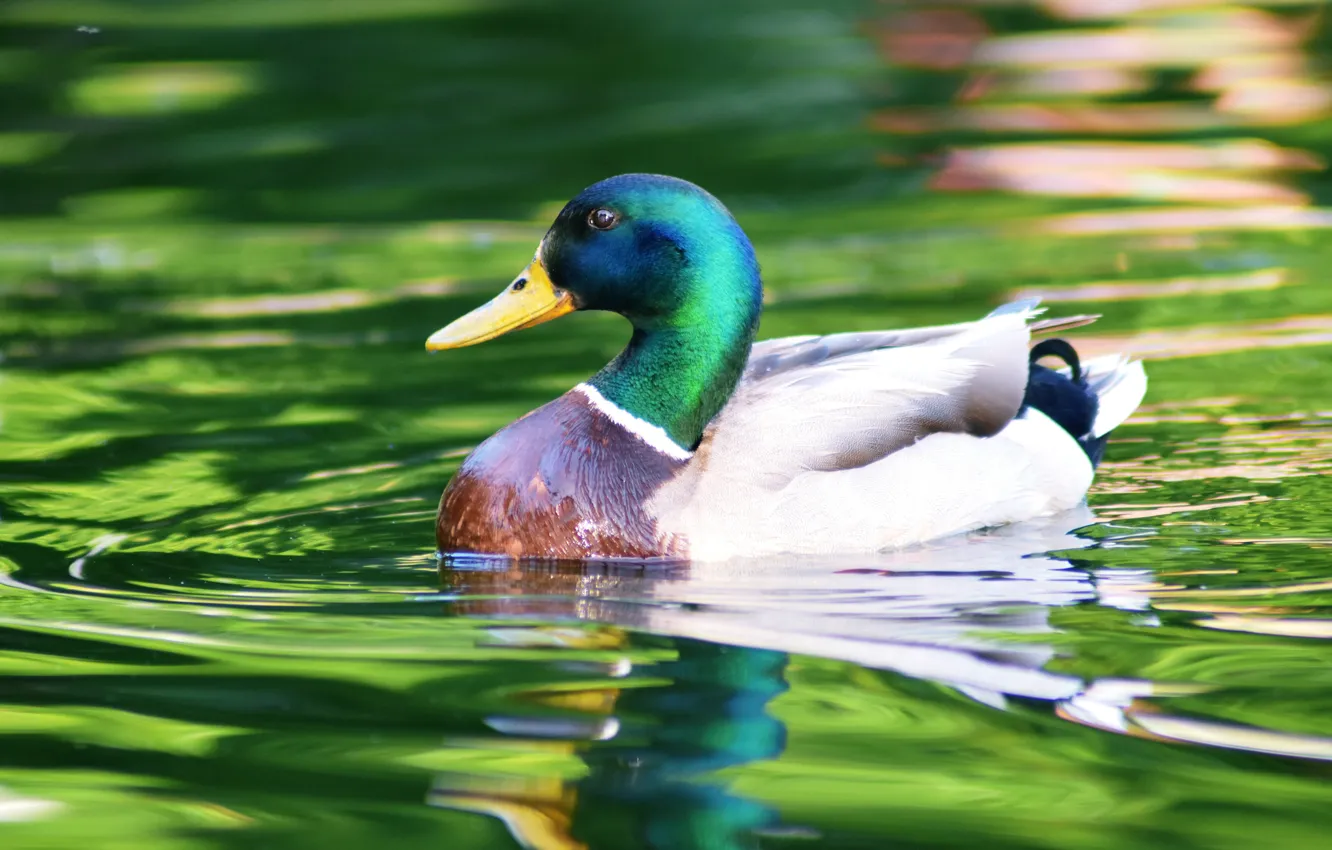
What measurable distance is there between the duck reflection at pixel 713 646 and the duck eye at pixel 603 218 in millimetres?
960

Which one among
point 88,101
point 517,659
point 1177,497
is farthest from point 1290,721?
point 88,101

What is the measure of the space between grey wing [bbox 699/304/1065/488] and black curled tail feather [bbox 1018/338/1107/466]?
0.34 m

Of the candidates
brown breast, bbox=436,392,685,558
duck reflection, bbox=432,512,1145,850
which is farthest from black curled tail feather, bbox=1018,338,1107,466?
brown breast, bbox=436,392,685,558

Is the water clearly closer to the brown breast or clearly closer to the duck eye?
the brown breast

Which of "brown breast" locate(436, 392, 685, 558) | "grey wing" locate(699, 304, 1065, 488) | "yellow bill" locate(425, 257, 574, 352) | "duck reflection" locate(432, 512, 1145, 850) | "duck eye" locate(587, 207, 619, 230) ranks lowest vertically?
"duck reflection" locate(432, 512, 1145, 850)

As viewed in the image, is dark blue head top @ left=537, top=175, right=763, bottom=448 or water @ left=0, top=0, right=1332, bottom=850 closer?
water @ left=0, top=0, right=1332, bottom=850

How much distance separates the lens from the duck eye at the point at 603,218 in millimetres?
5918

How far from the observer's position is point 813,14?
1709 centimetres

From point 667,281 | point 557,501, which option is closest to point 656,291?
point 667,281

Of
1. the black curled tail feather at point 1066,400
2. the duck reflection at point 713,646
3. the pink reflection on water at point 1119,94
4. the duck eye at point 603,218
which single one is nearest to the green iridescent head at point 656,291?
the duck eye at point 603,218

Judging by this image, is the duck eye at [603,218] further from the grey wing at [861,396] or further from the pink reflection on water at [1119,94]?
the pink reflection on water at [1119,94]

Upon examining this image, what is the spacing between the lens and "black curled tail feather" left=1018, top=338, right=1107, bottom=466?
6773 mm

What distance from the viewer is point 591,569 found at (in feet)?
19.0

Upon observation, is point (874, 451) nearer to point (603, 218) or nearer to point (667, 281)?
point (667, 281)
